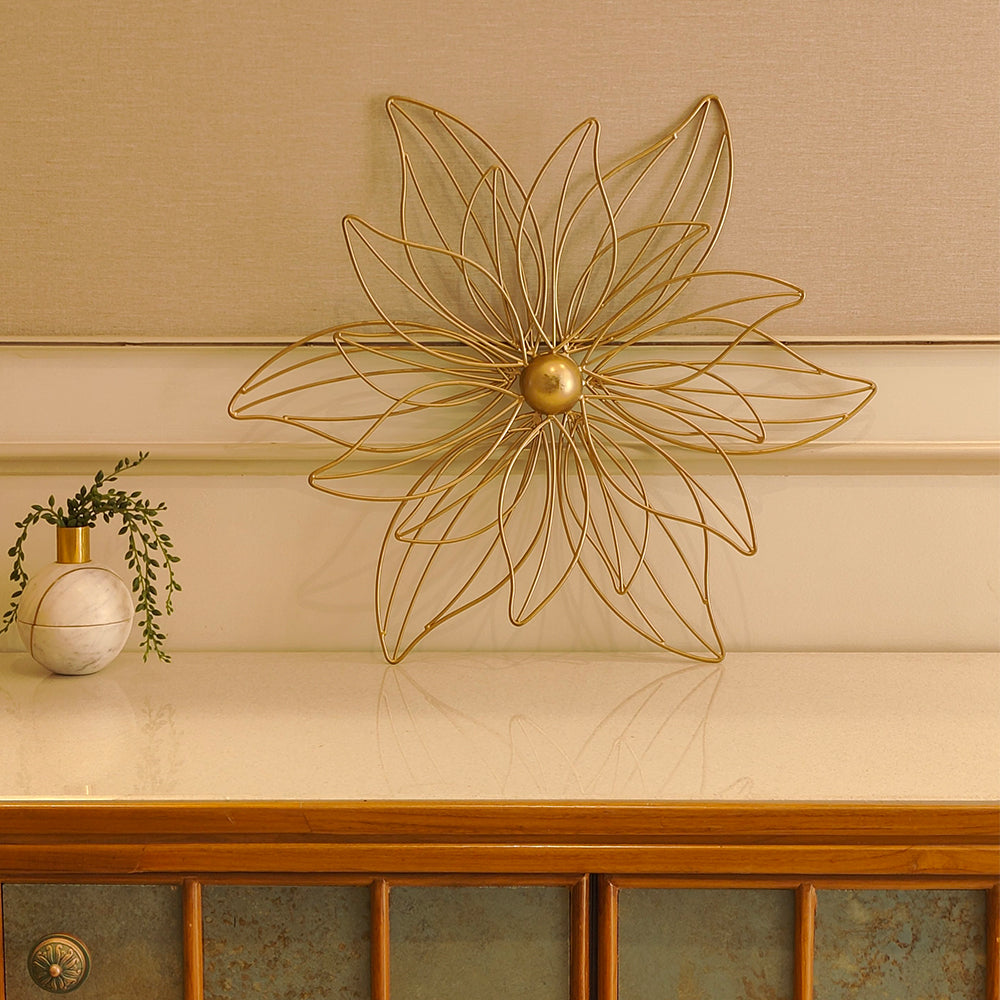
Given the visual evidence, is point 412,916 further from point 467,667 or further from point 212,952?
point 467,667

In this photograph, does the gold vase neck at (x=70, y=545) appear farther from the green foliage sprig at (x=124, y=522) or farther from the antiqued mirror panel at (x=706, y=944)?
the antiqued mirror panel at (x=706, y=944)

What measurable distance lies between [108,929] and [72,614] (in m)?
0.30

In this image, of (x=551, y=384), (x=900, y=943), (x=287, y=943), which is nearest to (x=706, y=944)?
(x=900, y=943)

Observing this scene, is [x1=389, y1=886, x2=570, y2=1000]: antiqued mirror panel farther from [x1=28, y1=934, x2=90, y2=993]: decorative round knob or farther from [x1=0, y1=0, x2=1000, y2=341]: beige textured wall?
[x1=0, y1=0, x2=1000, y2=341]: beige textured wall

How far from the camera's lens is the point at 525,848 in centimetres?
56

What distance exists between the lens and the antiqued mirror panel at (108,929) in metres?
0.57

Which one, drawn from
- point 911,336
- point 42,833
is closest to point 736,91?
point 911,336

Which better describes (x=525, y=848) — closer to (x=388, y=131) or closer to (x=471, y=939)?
(x=471, y=939)

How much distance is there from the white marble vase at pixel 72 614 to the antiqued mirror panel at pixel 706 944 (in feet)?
1.57

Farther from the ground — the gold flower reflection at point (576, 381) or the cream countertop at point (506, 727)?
the gold flower reflection at point (576, 381)

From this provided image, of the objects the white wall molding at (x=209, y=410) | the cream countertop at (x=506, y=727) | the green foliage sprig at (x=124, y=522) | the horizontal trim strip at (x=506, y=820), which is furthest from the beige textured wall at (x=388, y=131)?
the horizontal trim strip at (x=506, y=820)

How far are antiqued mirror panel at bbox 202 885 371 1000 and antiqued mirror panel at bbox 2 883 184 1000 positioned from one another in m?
0.02

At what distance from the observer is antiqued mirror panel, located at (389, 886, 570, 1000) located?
568 millimetres

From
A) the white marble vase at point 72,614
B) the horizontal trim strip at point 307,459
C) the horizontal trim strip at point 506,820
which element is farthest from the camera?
the horizontal trim strip at point 307,459
